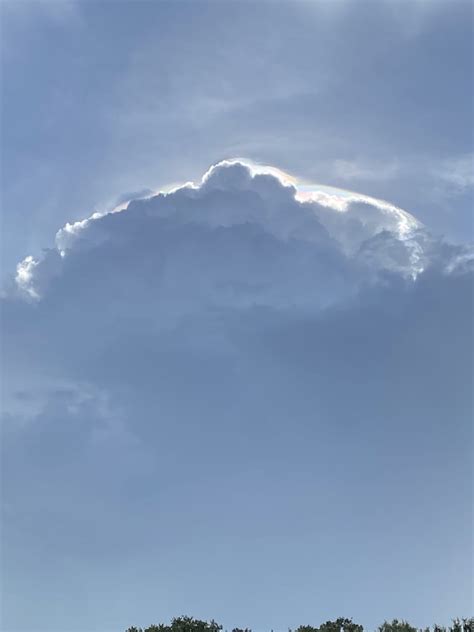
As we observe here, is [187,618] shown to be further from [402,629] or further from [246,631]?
[402,629]

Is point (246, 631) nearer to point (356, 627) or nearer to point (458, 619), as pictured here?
point (356, 627)

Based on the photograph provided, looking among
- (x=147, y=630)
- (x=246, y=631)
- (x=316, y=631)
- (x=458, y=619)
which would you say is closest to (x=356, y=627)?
(x=316, y=631)

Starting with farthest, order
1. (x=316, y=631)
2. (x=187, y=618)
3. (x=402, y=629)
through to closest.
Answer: (x=187, y=618), (x=316, y=631), (x=402, y=629)

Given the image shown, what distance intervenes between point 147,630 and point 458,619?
1578 inches

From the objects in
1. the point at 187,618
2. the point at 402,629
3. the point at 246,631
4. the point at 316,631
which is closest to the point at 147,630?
the point at 187,618

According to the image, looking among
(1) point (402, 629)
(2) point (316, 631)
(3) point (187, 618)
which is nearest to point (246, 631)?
A: (3) point (187, 618)

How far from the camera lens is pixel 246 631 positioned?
372 feet

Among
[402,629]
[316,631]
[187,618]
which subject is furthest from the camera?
[187,618]

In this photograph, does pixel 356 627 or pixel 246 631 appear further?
pixel 246 631

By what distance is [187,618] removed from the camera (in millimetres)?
109562

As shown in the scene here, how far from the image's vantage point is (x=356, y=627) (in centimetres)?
10006

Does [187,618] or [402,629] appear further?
[187,618]

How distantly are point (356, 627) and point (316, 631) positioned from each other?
5.05 m

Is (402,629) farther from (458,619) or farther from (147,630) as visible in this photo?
(147,630)
